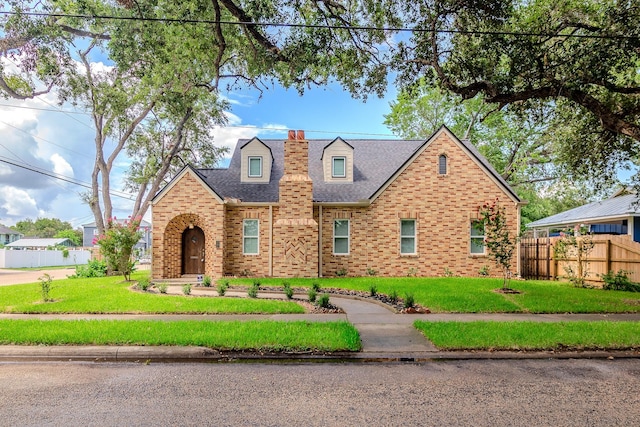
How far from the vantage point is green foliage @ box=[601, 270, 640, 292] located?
47.1 feet

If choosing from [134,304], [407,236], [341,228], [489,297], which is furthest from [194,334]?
[407,236]

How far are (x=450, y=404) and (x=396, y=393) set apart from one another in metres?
0.68

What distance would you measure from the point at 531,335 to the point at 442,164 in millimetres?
11849

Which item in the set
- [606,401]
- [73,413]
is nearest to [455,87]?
[606,401]

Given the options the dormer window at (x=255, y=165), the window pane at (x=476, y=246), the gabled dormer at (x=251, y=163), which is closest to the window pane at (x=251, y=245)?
the gabled dormer at (x=251, y=163)

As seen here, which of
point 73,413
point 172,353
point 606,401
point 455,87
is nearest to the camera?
point 73,413

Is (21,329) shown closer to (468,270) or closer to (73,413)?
(73,413)

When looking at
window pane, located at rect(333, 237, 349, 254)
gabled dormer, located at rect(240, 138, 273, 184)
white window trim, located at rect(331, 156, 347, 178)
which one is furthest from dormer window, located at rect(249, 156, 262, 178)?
window pane, located at rect(333, 237, 349, 254)

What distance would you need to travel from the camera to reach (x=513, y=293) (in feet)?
41.4

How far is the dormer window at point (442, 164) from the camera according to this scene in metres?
18.2

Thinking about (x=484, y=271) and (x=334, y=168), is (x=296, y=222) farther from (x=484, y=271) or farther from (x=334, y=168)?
(x=484, y=271)

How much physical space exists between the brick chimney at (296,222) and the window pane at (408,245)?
414cm

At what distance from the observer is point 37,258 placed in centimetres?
3941

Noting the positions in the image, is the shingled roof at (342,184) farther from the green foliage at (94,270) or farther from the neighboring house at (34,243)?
the neighboring house at (34,243)
